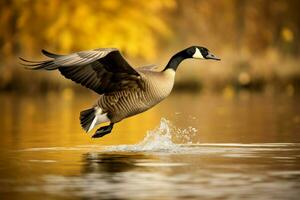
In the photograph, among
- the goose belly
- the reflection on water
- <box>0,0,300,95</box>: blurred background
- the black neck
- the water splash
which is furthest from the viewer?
<box>0,0,300,95</box>: blurred background

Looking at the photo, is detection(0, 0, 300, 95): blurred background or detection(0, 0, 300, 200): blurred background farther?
detection(0, 0, 300, 95): blurred background

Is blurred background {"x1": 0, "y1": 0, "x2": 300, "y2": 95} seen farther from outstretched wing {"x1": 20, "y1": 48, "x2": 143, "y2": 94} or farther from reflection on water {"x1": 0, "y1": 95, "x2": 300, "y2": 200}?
outstretched wing {"x1": 20, "y1": 48, "x2": 143, "y2": 94}

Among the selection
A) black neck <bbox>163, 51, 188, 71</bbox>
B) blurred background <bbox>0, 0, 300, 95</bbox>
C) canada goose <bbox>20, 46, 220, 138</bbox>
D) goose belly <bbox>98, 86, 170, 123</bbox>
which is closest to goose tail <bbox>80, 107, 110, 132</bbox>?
canada goose <bbox>20, 46, 220, 138</bbox>

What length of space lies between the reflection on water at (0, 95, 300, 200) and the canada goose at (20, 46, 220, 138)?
466 mm

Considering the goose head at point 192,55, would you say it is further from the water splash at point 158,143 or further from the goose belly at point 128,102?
the water splash at point 158,143

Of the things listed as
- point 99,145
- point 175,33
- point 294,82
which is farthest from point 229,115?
point 175,33

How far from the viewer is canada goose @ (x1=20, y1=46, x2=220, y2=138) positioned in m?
15.8

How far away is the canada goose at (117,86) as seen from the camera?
1575cm

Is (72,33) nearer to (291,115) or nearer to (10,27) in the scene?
(10,27)

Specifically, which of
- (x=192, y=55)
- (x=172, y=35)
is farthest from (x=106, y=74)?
(x=172, y=35)

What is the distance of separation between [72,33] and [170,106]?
12.0m

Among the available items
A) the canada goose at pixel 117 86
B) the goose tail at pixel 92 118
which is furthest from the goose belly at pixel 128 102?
the goose tail at pixel 92 118

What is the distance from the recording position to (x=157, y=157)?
14.4 m

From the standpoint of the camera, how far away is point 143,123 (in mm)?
22062
